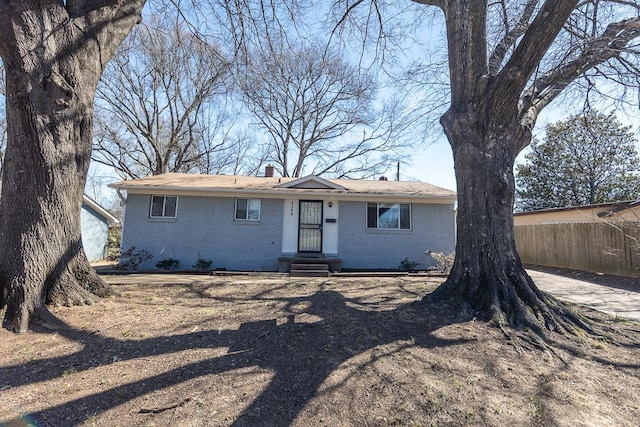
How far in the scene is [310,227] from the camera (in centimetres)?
1088

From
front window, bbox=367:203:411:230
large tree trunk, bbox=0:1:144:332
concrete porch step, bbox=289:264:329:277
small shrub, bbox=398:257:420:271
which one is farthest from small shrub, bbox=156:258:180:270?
small shrub, bbox=398:257:420:271

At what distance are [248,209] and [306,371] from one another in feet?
26.9

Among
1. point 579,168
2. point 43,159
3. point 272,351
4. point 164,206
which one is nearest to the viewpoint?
point 272,351

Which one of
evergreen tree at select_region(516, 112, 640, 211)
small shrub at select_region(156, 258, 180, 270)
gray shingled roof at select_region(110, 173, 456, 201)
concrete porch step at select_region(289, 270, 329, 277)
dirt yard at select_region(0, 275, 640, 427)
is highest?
evergreen tree at select_region(516, 112, 640, 211)

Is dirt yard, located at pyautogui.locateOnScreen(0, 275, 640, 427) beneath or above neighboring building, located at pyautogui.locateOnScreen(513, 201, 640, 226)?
beneath

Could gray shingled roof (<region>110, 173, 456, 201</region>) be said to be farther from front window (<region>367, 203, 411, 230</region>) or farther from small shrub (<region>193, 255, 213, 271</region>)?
small shrub (<region>193, 255, 213, 271</region>)

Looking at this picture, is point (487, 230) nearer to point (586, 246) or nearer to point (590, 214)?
point (586, 246)

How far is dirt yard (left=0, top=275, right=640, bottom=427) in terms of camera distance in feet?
7.99

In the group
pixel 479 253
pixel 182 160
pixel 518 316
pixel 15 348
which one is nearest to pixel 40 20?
pixel 15 348

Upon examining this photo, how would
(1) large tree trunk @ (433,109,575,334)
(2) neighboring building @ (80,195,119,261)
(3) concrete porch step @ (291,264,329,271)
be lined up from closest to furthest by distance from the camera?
(1) large tree trunk @ (433,109,575,334)
(3) concrete porch step @ (291,264,329,271)
(2) neighboring building @ (80,195,119,261)

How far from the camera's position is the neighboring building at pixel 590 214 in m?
10.6

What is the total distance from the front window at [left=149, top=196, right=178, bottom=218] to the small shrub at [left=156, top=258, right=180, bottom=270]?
147 cm

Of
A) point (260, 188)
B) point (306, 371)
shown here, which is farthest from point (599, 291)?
point (260, 188)

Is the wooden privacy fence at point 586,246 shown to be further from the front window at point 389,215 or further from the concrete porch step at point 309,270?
the concrete porch step at point 309,270
